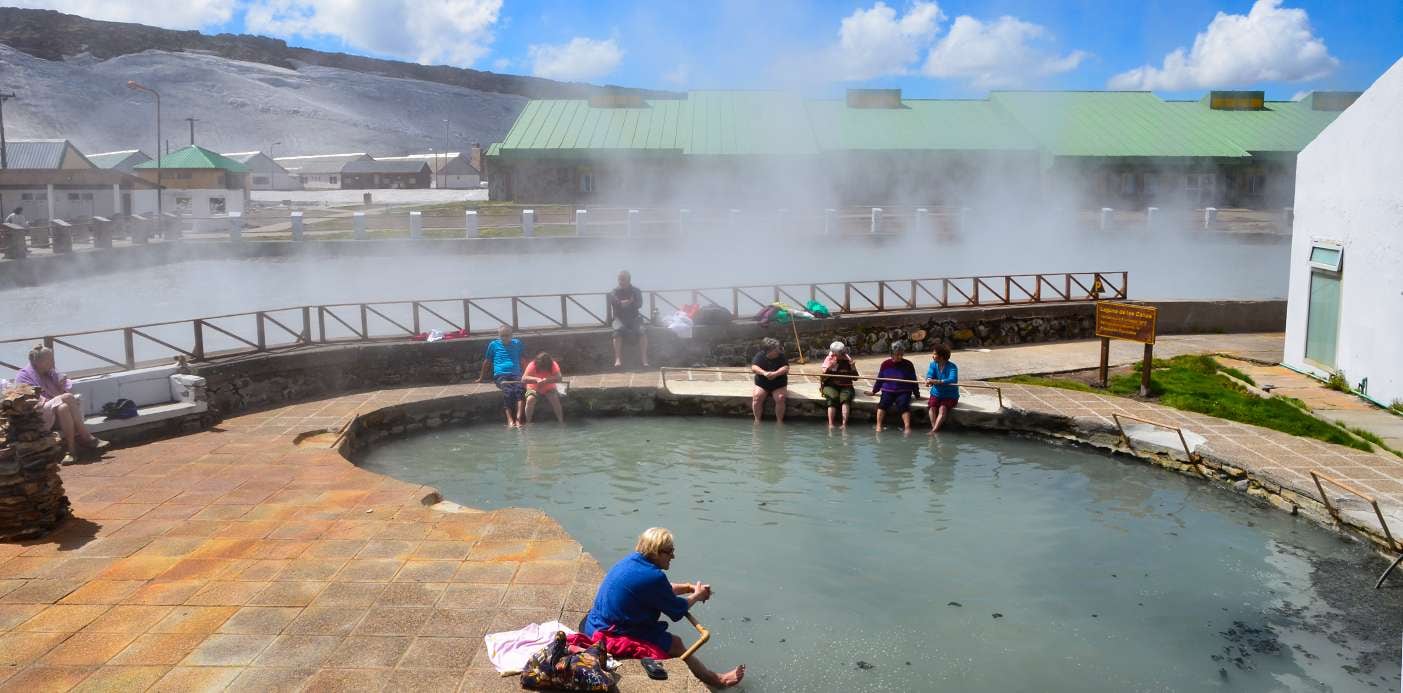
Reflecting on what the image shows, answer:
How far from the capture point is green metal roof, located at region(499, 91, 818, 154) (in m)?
39.2

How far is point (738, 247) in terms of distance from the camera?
29.5m

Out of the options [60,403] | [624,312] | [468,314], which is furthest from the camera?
[468,314]

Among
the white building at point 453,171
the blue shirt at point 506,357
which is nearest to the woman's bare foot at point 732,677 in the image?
the blue shirt at point 506,357

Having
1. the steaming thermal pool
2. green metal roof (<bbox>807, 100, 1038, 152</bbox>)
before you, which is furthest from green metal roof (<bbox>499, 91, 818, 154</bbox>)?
the steaming thermal pool

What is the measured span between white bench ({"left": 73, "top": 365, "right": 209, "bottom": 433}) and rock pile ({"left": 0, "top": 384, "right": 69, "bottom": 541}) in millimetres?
2728

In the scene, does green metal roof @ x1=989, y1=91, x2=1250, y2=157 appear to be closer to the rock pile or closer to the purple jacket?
the purple jacket

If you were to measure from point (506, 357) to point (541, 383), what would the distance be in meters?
0.69

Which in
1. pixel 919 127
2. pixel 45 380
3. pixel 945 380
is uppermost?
pixel 919 127

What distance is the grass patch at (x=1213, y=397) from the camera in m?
11.6

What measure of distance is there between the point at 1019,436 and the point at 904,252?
58.5 ft

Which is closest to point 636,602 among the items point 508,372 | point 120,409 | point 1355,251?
point 120,409

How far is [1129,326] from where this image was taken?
44.6 feet

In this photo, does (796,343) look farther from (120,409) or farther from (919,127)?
(919,127)

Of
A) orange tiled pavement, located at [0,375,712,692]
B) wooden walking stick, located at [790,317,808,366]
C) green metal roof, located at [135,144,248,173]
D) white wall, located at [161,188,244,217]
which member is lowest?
orange tiled pavement, located at [0,375,712,692]
